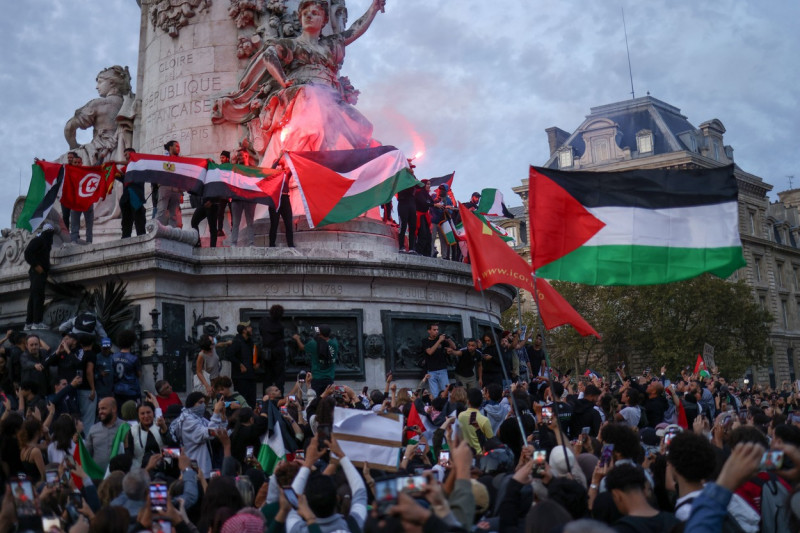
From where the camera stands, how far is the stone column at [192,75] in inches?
902

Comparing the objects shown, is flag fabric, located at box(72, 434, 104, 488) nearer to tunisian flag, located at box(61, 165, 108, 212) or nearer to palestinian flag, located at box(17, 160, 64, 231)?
palestinian flag, located at box(17, 160, 64, 231)

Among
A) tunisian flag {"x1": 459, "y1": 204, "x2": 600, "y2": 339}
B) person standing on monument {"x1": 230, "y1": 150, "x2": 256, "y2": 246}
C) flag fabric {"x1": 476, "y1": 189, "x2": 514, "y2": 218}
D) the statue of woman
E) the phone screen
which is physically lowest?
the phone screen

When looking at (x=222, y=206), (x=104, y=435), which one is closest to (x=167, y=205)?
(x=222, y=206)

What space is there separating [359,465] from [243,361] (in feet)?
21.5

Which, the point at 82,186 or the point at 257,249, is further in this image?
the point at 82,186

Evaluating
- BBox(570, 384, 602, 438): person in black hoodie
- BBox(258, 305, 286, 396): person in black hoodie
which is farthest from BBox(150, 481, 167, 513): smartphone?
BBox(258, 305, 286, 396): person in black hoodie

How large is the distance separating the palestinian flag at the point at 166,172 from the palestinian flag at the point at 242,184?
0.23m

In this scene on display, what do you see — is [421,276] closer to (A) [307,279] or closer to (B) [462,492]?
(A) [307,279]

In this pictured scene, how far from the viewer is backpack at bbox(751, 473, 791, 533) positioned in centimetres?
546

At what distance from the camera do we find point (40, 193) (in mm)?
18797

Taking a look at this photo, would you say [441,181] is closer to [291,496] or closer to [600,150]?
[291,496]

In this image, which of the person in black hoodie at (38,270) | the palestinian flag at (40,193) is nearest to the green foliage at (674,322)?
the palestinian flag at (40,193)

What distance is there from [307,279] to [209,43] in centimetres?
852

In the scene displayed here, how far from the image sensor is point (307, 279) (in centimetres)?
1788
